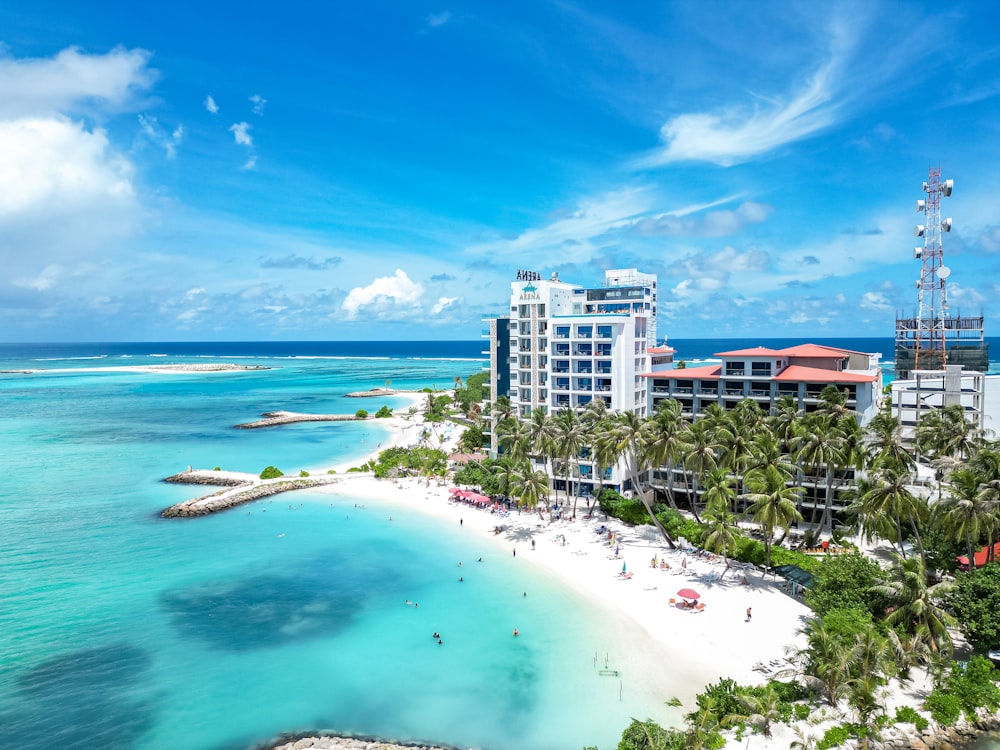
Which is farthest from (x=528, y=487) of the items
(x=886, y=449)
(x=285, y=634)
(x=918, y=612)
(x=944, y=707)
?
(x=944, y=707)

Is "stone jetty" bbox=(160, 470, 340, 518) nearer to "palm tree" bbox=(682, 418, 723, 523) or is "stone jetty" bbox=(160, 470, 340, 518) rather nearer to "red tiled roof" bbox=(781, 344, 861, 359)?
"palm tree" bbox=(682, 418, 723, 523)

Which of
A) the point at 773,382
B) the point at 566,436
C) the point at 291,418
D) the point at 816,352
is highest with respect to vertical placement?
the point at 816,352

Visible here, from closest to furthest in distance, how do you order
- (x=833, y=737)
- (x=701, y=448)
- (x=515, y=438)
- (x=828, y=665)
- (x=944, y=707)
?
1. (x=833, y=737)
2. (x=944, y=707)
3. (x=828, y=665)
4. (x=701, y=448)
5. (x=515, y=438)

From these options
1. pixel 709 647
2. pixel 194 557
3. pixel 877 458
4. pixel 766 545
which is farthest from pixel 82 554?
pixel 877 458

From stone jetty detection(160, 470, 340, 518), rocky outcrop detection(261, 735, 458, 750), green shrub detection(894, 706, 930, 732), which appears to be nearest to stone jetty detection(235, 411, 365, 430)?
stone jetty detection(160, 470, 340, 518)

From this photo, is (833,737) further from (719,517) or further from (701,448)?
(701,448)

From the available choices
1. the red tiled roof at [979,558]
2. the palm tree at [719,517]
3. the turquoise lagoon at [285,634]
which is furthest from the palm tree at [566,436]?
the red tiled roof at [979,558]

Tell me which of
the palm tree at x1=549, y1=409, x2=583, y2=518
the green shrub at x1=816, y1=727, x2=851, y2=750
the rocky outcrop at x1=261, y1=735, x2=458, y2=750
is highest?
the palm tree at x1=549, y1=409, x2=583, y2=518
